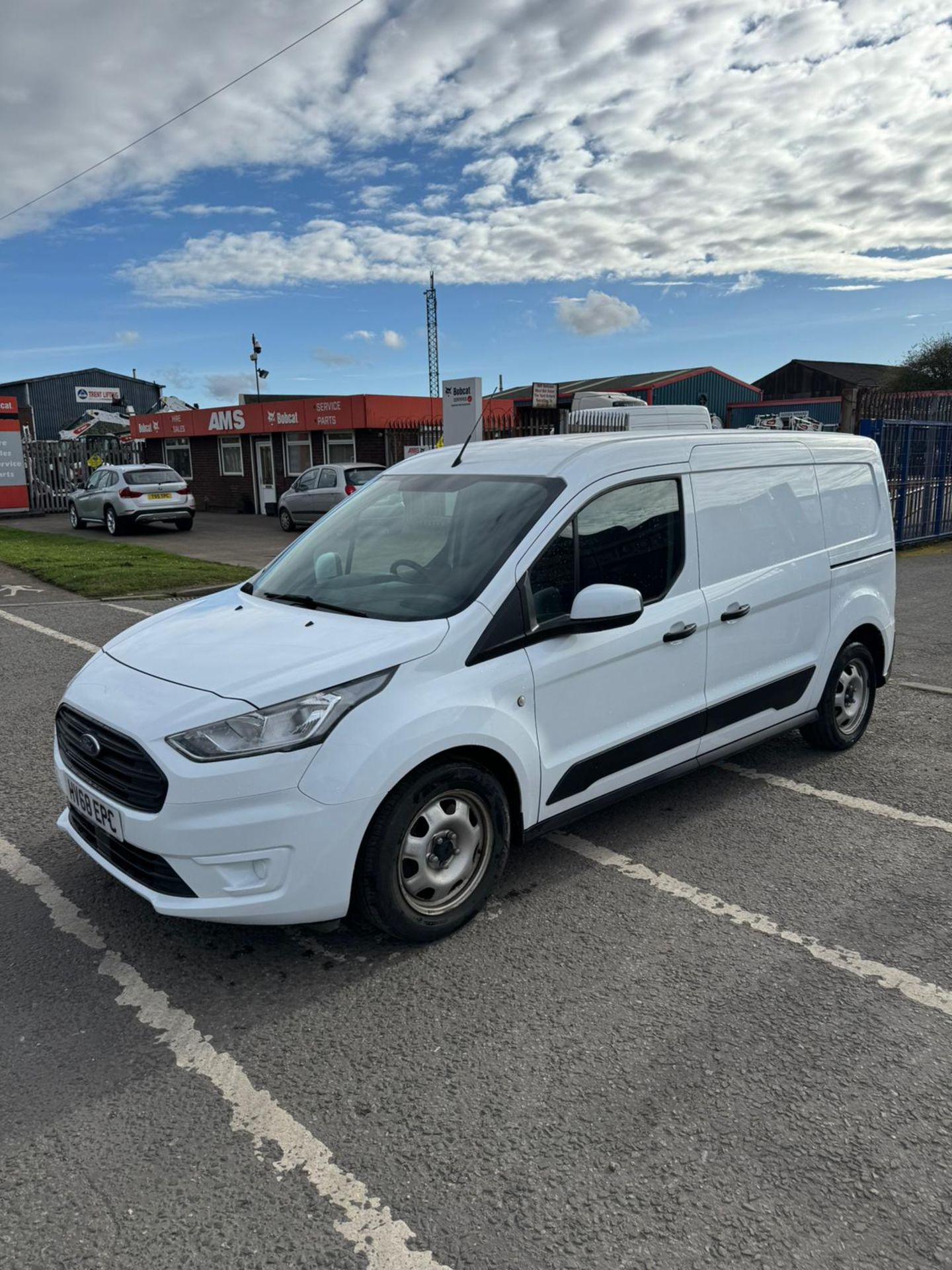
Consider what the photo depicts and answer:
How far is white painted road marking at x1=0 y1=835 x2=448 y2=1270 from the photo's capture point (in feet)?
7.06

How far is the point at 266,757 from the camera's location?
2965mm

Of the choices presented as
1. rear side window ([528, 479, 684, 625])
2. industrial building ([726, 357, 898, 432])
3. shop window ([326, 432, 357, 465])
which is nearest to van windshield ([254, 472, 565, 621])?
rear side window ([528, 479, 684, 625])

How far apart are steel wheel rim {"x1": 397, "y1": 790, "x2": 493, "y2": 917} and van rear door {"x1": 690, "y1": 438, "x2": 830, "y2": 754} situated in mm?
1426

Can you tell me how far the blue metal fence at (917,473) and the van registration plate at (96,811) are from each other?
43.5 ft

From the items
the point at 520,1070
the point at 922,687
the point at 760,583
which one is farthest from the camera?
the point at 922,687

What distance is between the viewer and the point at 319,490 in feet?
67.9

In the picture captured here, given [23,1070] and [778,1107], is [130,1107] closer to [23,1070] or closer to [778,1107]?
[23,1070]

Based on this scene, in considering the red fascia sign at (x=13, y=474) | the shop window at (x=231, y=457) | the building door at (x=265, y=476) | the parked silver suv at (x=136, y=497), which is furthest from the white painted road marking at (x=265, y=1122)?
the red fascia sign at (x=13, y=474)

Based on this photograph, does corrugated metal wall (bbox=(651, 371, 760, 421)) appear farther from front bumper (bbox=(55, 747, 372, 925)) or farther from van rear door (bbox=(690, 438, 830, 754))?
front bumper (bbox=(55, 747, 372, 925))

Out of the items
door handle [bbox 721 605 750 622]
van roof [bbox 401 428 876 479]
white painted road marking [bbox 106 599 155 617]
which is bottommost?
white painted road marking [bbox 106 599 155 617]

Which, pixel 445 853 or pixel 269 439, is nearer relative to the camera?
pixel 445 853

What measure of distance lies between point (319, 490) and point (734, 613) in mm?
17334

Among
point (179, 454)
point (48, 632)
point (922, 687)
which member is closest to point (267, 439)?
point (179, 454)

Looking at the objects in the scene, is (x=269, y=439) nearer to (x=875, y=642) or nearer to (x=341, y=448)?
(x=341, y=448)
